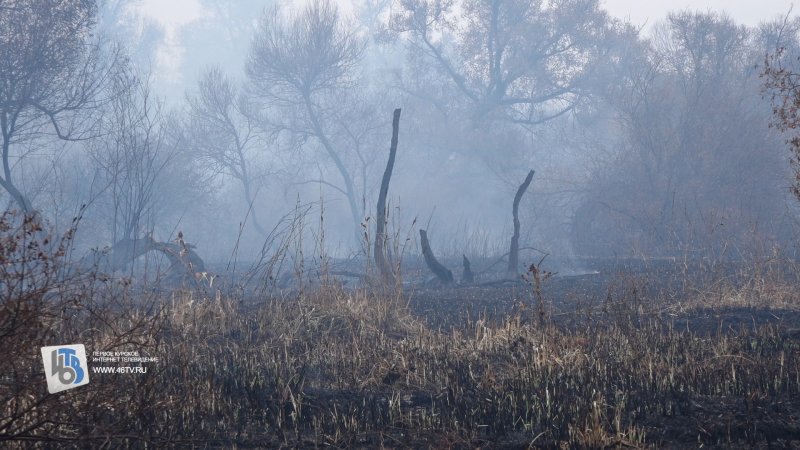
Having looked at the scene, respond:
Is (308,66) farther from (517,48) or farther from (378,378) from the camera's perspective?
(378,378)

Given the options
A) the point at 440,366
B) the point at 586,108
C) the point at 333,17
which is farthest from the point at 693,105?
the point at 440,366

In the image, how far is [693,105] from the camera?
25.1 metres

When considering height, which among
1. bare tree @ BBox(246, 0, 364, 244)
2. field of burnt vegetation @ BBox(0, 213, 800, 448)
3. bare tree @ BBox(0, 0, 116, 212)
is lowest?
field of burnt vegetation @ BBox(0, 213, 800, 448)

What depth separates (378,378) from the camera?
20.9ft

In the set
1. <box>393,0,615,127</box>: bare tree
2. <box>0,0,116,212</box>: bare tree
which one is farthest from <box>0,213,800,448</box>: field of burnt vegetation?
<box>393,0,615,127</box>: bare tree

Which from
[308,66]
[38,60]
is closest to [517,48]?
[308,66]

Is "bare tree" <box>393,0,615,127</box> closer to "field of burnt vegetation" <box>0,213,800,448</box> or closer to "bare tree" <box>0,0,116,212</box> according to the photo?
"bare tree" <box>0,0,116,212</box>

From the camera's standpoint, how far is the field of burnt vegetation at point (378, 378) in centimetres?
445

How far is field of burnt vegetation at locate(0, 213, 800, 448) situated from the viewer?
4.45 meters

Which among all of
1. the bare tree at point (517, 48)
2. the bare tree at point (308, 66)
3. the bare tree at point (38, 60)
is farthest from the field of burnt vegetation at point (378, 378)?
the bare tree at point (517, 48)

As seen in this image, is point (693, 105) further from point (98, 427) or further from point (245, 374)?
point (98, 427)

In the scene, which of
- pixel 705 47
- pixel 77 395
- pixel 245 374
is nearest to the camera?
pixel 77 395

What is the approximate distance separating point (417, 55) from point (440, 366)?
119 ft

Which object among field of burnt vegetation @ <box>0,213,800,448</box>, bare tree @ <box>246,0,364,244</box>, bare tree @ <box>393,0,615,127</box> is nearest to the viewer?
field of burnt vegetation @ <box>0,213,800,448</box>
